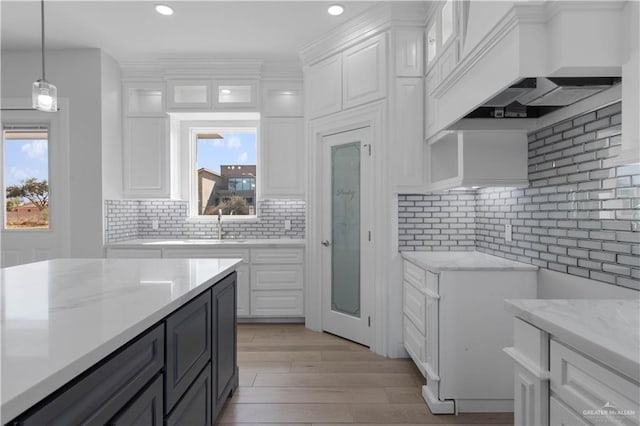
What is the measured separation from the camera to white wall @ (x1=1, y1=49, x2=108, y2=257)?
155 inches

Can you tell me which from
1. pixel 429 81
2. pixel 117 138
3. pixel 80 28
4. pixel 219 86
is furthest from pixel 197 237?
pixel 429 81

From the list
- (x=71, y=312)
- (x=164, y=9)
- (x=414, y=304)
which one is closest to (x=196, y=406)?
(x=71, y=312)

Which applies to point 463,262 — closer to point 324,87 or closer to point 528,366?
point 528,366

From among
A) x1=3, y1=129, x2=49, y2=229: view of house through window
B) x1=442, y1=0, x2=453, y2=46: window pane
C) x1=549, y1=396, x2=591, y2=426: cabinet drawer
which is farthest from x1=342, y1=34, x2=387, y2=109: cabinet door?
x1=3, y1=129, x2=49, y2=229: view of house through window

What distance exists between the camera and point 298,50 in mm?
3947

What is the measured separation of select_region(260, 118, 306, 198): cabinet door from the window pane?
1.98 m

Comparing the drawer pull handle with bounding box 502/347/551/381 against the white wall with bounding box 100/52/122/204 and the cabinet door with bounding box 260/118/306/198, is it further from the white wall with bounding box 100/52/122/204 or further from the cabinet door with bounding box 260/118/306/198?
the white wall with bounding box 100/52/122/204

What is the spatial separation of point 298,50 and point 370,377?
3287mm

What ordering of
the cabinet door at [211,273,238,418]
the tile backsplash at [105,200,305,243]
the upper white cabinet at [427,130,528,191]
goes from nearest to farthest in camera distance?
the cabinet door at [211,273,238,418]
the upper white cabinet at [427,130,528,191]
the tile backsplash at [105,200,305,243]

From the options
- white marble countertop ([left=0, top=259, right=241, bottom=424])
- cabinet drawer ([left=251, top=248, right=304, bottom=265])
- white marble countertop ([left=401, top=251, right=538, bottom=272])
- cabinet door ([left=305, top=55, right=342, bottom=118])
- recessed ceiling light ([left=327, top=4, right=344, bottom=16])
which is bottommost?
cabinet drawer ([left=251, top=248, right=304, bottom=265])

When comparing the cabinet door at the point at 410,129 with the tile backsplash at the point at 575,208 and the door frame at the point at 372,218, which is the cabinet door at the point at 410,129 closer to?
the door frame at the point at 372,218

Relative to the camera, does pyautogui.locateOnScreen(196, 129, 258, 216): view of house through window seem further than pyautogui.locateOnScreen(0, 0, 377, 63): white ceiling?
Yes

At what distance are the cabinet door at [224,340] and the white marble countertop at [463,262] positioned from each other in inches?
51.6

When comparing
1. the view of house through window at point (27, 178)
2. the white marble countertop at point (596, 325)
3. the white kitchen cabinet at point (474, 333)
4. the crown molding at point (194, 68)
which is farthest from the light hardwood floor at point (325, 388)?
the crown molding at point (194, 68)
